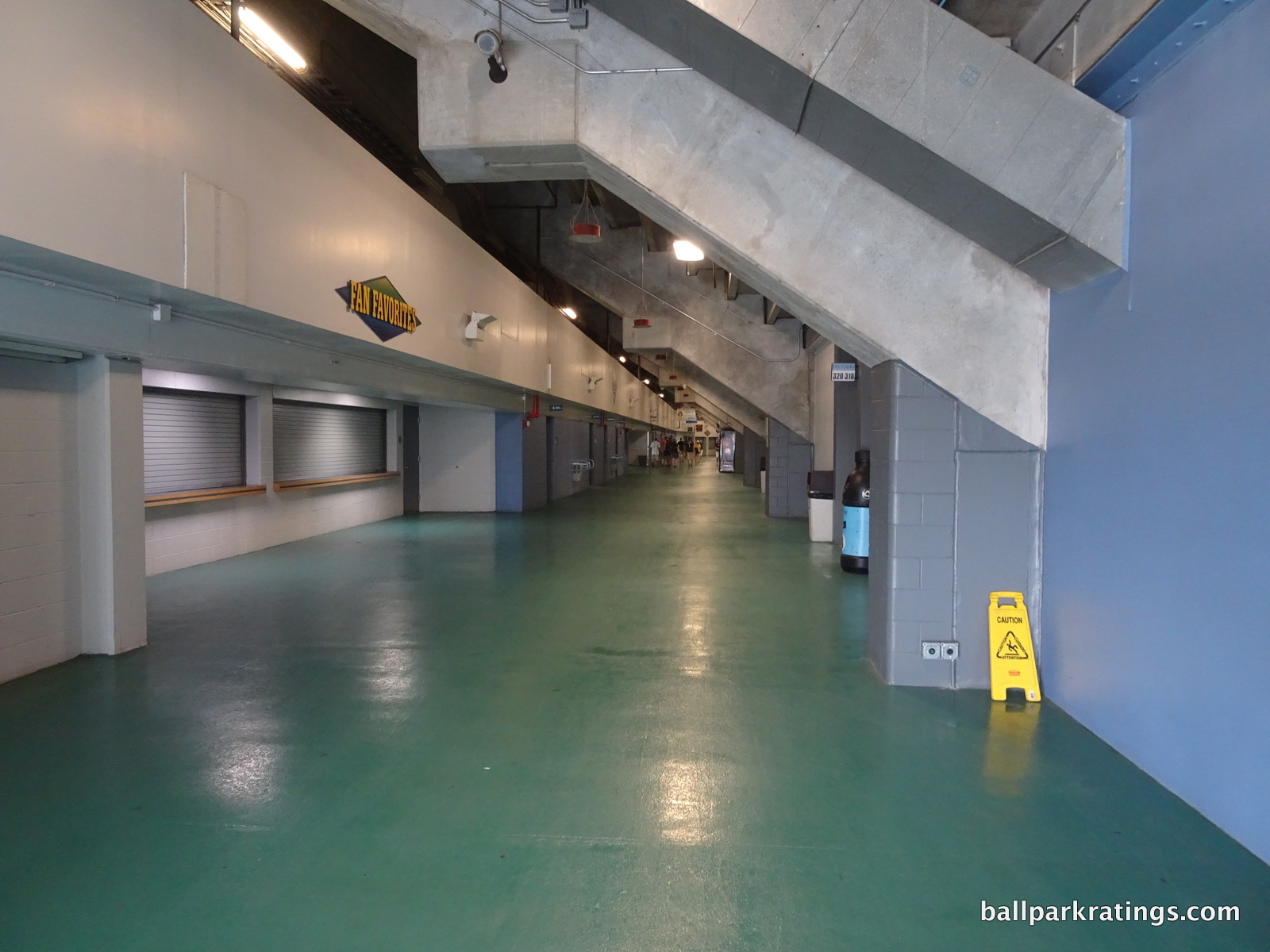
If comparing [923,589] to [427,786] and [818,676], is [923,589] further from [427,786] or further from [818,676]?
[427,786]

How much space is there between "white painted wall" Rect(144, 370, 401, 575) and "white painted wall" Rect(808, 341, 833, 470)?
25.9 feet

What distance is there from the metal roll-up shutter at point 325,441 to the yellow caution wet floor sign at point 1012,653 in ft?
30.3

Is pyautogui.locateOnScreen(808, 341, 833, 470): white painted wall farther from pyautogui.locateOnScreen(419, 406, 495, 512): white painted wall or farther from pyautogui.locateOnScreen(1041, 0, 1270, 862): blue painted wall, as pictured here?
pyautogui.locateOnScreen(1041, 0, 1270, 862): blue painted wall

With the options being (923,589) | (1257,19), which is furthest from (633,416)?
(1257,19)

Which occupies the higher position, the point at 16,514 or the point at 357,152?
the point at 357,152

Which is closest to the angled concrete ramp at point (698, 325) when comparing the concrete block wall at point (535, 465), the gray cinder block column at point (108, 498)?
the concrete block wall at point (535, 465)

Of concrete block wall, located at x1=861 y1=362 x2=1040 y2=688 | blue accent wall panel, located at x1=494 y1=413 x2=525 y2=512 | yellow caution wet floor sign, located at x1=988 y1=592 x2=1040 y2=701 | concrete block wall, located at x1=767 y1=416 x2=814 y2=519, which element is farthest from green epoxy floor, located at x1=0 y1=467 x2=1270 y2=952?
concrete block wall, located at x1=767 y1=416 x2=814 y2=519

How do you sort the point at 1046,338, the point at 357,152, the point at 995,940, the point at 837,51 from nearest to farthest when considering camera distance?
the point at 995,940 → the point at 837,51 → the point at 1046,338 → the point at 357,152

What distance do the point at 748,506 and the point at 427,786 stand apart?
47.0 ft

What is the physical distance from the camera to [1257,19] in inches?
108

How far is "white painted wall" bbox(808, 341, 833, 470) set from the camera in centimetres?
1159

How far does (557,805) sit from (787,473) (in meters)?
12.3

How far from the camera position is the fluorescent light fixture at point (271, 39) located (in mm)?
5254

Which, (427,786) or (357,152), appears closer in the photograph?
(427,786)
